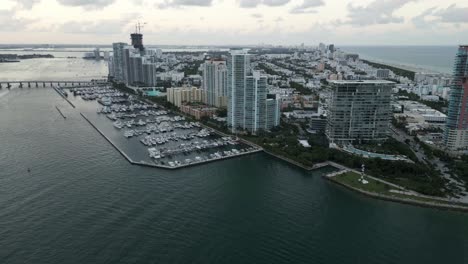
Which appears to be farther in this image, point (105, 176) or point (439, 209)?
point (105, 176)

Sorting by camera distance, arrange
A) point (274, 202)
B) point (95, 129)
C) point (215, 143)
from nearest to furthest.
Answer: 1. point (274, 202)
2. point (215, 143)
3. point (95, 129)

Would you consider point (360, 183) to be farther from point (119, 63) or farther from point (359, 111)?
point (119, 63)

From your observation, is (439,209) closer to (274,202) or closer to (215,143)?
(274,202)

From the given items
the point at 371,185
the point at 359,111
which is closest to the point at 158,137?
the point at 359,111

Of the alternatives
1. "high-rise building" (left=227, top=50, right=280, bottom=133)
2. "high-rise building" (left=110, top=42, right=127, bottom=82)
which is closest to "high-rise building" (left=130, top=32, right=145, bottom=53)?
"high-rise building" (left=110, top=42, right=127, bottom=82)

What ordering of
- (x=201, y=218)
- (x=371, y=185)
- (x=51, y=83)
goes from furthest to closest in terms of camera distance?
(x=51, y=83) → (x=371, y=185) → (x=201, y=218)

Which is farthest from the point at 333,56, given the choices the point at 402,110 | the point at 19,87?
the point at 19,87

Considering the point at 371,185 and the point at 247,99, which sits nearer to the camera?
the point at 371,185

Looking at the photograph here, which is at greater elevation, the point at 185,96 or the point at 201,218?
the point at 185,96
